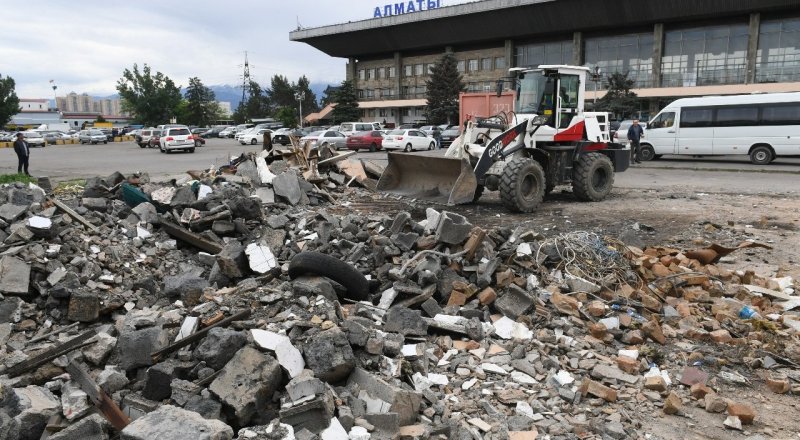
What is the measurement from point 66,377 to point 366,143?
93.0ft

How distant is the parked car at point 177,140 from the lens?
32.1 meters

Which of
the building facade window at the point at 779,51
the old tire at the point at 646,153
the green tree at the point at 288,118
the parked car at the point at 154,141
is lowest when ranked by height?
the old tire at the point at 646,153

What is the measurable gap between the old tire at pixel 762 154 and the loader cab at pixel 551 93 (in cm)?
1231

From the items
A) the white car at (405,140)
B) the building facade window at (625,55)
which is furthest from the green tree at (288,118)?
the white car at (405,140)

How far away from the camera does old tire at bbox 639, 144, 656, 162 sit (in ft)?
75.7

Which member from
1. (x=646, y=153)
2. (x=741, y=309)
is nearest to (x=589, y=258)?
(x=741, y=309)

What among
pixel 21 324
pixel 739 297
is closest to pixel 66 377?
pixel 21 324

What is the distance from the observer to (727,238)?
30.2 feet

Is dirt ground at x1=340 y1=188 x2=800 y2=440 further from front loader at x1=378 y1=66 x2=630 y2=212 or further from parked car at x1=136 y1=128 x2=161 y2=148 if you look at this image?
parked car at x1=136 y1=128 x2=161 y2=148

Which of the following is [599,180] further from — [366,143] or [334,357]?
[366,143]

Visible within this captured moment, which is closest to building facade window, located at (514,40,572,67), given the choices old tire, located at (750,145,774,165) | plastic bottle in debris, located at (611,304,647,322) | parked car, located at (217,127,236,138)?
parked car, located at (217,127,236,138)

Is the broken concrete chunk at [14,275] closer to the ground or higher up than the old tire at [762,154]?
closer to the ground

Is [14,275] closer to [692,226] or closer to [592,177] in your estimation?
[692,226]

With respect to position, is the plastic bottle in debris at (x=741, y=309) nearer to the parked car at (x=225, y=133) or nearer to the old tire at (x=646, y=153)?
the old tire at (x=646, y=153)
